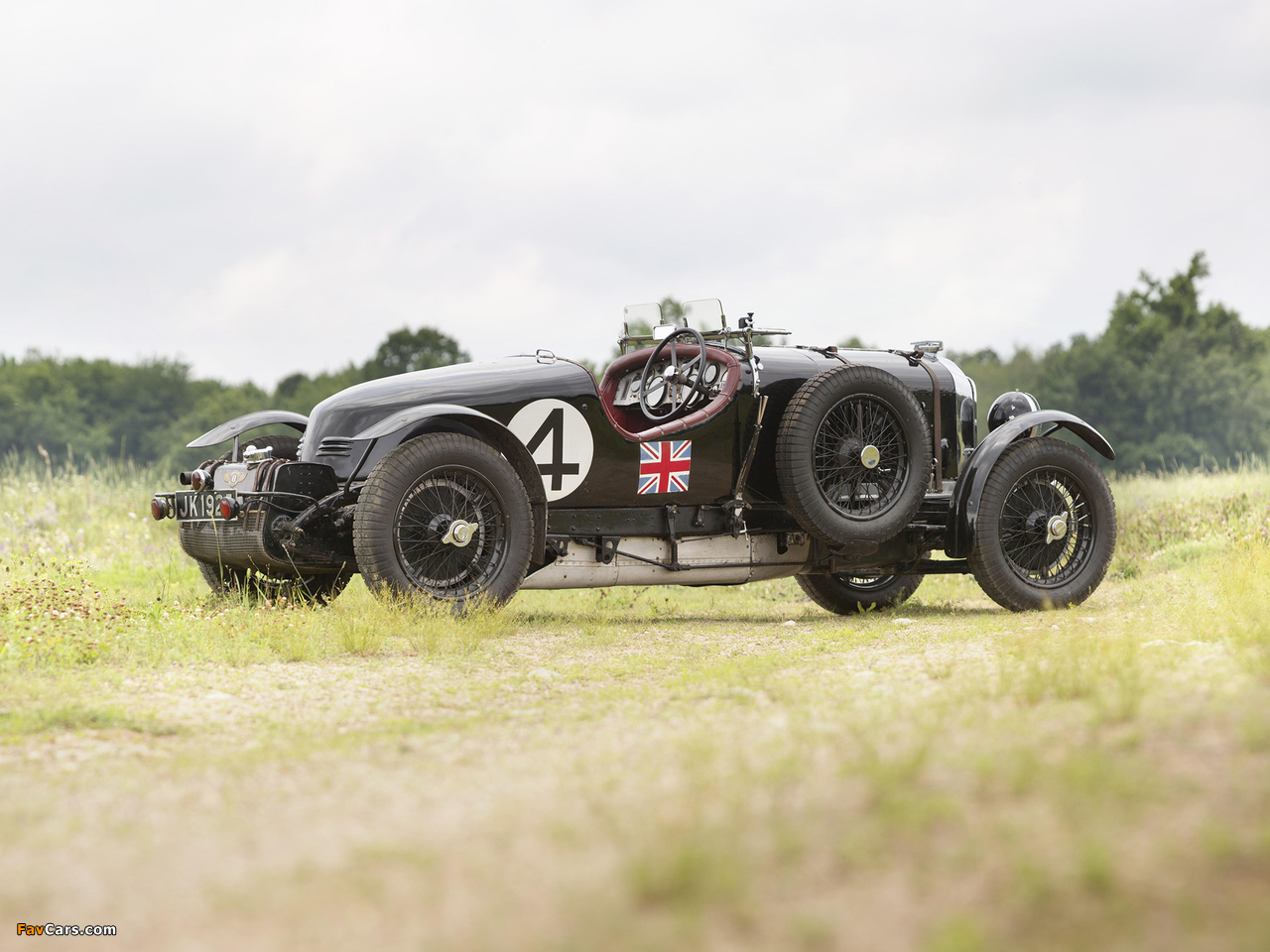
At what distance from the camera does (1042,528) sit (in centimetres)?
804

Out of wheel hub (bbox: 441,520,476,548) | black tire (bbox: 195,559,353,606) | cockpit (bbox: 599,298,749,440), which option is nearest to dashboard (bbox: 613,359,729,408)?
cockpit (bbox: 599,298,749,440)

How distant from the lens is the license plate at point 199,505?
21.5 feet

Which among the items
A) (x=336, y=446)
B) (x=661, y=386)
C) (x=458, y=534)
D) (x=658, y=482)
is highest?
(x=661, y=386)

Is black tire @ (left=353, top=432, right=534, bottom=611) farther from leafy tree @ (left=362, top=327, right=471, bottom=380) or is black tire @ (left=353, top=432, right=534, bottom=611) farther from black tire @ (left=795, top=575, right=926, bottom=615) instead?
leafy tree @ (left=362, top=327, right=471, bottom=380)

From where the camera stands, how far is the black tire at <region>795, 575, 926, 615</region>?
29.9 ft

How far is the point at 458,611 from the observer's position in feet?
20.6

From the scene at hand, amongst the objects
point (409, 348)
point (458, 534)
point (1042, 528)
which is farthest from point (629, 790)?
point (409, 348)

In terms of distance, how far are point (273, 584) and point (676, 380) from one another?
3028 mm

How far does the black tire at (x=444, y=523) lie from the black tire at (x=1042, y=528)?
3.27m


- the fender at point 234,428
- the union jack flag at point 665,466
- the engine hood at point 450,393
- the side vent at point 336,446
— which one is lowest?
the union jack flag at point 665,466

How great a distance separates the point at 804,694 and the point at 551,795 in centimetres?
166

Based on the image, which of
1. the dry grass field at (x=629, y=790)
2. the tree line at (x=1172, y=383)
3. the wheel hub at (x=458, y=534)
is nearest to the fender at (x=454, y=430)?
the wheel hub at (x=458, y=534)

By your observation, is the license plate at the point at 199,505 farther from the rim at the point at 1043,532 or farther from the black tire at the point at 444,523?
the rim at the point at 1043,532

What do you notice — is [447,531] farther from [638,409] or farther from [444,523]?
[638,409]
